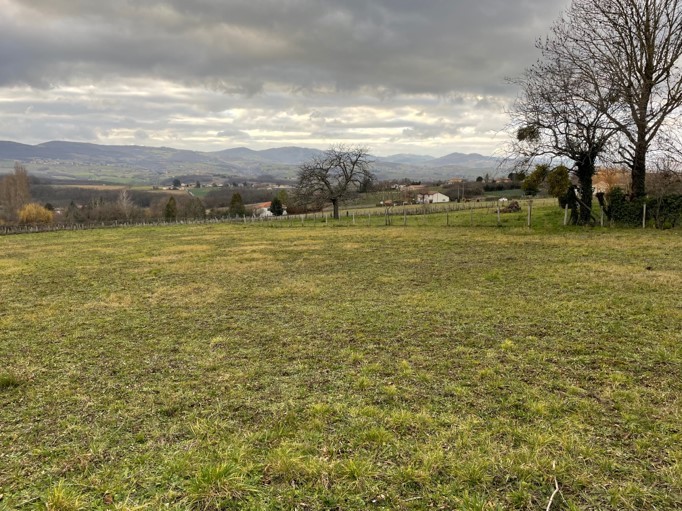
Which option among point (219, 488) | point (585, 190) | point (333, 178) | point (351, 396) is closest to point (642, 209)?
point (585, 190)

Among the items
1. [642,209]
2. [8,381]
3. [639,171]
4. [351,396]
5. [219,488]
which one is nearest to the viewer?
[219,488]

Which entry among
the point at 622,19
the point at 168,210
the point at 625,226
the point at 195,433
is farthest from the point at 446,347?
the point at 168,210

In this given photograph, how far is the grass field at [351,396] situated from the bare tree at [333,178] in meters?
36.0

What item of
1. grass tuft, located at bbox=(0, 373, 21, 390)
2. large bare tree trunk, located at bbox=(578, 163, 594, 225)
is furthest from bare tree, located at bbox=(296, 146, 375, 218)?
grass tuft, located at bbox=(0, 373, 21, 390)

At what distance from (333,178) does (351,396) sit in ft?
147

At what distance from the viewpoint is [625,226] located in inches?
888

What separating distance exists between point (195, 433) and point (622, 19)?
92.8 feet

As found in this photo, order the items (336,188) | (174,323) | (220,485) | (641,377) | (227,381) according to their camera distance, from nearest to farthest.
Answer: (220,485), (641,377), (227,381), (174,323), (336,188)

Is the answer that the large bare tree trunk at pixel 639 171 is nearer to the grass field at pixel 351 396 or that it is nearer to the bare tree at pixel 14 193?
the grass field at pixel 351 396

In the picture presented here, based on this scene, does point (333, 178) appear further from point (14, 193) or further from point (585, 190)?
point (14, 193)

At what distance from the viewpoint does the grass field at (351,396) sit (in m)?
3.39

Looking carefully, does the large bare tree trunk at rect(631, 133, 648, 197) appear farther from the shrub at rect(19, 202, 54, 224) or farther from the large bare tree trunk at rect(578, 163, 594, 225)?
the shrub at rect(19, 202, 54, 224)

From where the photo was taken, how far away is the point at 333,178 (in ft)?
159

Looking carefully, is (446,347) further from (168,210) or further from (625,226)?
(168,210)
